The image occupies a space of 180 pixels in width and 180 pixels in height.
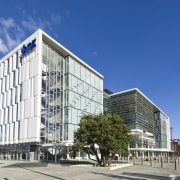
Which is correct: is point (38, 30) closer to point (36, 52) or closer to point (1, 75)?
point (36, 52)

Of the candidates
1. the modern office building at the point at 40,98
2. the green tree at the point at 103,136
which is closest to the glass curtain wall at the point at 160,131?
the modern office building at the point at 40,98

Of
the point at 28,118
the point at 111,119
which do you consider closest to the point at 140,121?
the point at 28,118

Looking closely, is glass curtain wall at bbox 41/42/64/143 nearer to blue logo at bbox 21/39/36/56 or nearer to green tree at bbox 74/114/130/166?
blue logo at bbox 21/39/36/56

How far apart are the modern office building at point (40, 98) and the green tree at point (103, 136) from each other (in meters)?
15.3

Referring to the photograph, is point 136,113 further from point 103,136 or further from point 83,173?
point 83,173

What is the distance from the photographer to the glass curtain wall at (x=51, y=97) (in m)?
51.2

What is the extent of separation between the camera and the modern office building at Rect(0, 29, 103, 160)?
50.2 m

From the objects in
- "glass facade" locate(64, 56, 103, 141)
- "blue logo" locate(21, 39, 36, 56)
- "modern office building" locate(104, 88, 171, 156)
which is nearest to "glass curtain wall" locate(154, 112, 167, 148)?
"modern office building" locate(104, 88, 171, 156)

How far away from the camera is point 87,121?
31078 mm

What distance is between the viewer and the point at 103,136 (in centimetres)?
2941

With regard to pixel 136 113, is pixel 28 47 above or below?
above

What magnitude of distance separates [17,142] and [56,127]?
27.5 feet

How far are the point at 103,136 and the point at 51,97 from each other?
2641cm

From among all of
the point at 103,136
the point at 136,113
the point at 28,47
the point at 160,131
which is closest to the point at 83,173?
the point at 103,136
